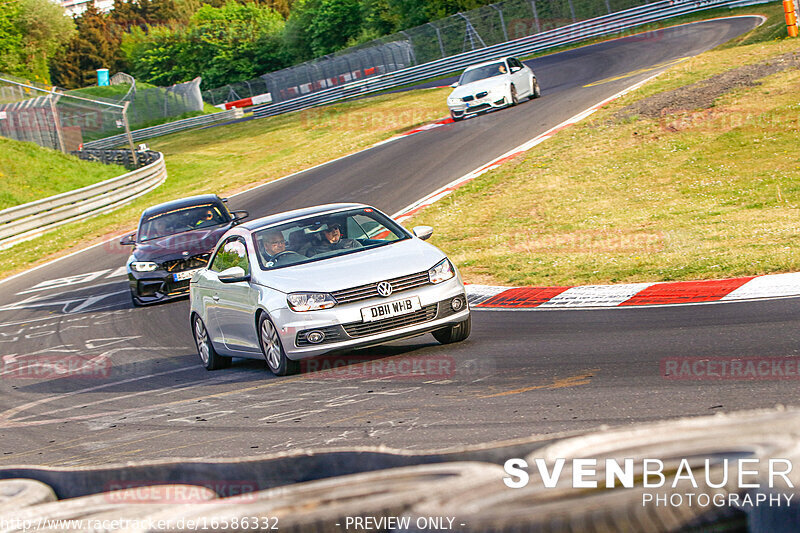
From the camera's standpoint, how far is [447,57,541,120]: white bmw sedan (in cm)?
2969

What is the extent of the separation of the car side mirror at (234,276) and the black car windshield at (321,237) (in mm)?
211

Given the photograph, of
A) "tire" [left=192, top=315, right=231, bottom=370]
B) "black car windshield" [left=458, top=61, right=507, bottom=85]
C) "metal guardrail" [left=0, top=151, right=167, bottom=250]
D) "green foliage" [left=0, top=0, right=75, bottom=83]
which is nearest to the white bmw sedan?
"black car windshield" [left=458, top=61, right=507, bottom=85]

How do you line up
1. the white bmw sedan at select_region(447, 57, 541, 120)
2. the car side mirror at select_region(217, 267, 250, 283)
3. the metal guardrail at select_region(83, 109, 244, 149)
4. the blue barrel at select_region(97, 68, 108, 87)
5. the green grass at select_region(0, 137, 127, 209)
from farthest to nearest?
the blue barrel at select_region(97, 68, 108, 87), the metal guardrail at select_region(83, 109, 244, 149), the green grass at select_region(0, 137, 127, 209), the white bmw sedan at select_region(447, 57, 541, 120), the car side mirror at select_region(217, 267, 250, 283)

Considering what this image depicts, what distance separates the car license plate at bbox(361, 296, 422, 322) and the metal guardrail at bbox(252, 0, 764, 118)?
38.6 metres

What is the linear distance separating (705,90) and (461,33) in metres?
29.9

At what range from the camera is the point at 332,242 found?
9.67 m

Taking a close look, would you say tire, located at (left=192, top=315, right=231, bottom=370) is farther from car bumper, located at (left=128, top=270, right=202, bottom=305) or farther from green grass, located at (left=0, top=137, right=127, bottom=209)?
green grass, located at (left=0, top=137, right=127, bottom=209)

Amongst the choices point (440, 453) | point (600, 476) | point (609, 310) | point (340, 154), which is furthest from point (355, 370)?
point (340, 154)

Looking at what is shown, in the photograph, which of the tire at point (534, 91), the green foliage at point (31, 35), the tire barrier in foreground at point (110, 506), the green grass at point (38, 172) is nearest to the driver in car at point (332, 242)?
the tire barrier in foreground at point (110, 506)

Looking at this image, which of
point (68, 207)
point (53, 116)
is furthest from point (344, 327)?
point (53, 116)

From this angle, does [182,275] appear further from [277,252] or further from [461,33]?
[461,33]

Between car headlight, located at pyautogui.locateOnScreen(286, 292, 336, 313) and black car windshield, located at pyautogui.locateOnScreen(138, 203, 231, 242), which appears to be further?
black car windshield, located at pyautogui.locateOnScreen(138, 203, 231, 242)

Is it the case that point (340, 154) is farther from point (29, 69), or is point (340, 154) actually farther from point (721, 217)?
point (29, 69)

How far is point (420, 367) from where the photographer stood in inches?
322
